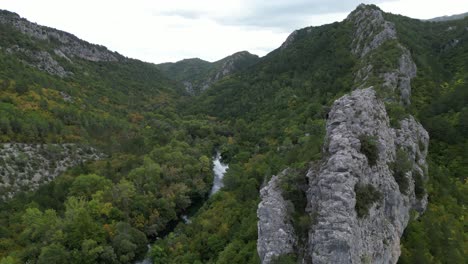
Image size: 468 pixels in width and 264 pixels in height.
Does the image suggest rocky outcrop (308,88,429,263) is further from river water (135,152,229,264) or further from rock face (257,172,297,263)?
river water (135,152,229,264)

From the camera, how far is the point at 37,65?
16312 centimetres

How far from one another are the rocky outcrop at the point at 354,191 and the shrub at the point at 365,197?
0.37 meters

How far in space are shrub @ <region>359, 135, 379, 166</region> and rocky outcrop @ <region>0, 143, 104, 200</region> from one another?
77400 mm

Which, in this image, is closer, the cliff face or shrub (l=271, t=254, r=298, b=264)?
the cliff face

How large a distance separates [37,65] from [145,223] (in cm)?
13094

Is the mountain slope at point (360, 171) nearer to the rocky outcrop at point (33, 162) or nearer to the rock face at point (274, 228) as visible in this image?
the rock face at point (274, 228)

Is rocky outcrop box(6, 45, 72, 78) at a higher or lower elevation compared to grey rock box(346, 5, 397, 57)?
higher

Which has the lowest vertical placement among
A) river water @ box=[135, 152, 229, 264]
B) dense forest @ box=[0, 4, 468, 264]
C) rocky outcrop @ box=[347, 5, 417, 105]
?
river water @ box=[135, 152, 229, 264]

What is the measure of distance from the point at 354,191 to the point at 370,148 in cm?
671

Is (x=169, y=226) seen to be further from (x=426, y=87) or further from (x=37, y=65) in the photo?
(x=37, y=65)

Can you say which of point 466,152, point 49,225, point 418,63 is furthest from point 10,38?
point 466,152

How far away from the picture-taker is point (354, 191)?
1234 inches

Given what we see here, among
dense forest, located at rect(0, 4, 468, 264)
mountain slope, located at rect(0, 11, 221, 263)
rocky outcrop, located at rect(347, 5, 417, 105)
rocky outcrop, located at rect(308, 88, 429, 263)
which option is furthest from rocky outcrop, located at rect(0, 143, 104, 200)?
rocky outcrop, located at rect(347, 5, 417, 105)

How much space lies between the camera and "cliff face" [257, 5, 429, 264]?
93.8ft
